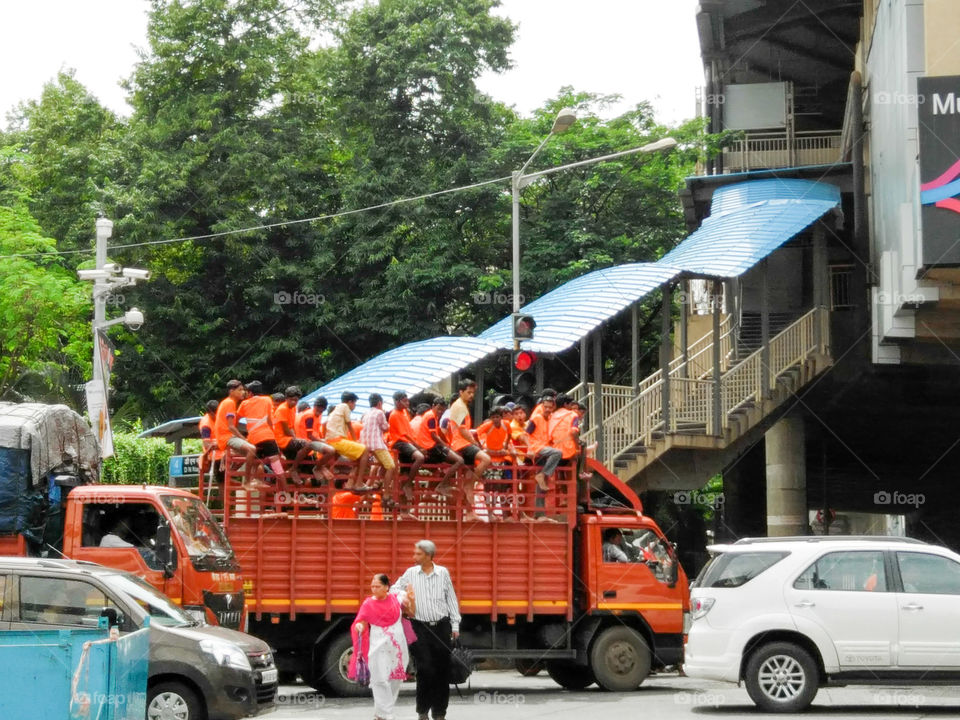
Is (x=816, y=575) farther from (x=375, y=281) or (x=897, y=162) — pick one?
(x=375, y=281)

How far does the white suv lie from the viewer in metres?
13.0

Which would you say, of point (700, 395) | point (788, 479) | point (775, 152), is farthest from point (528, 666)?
point (775, 152)

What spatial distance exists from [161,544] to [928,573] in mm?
7565

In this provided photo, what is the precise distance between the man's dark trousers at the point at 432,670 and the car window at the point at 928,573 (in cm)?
459

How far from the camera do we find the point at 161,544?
1355cm

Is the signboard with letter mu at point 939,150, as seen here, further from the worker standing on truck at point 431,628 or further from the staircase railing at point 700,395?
the worker standing on truck at point 431,628

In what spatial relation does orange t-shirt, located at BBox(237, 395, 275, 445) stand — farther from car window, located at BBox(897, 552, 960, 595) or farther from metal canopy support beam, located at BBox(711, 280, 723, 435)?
metal canopy support beam, located at BBox(711, 280, 723, 435)

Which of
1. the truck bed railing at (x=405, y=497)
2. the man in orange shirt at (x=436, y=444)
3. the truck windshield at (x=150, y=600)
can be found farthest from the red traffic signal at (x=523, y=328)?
the truck windshield at (x=150, y=600)

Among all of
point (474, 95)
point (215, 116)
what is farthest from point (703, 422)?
point (215, 116)

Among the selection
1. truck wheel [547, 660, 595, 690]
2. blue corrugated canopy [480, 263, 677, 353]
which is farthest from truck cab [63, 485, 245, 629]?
blue corrugated canopy [480, 263, 677, 353]

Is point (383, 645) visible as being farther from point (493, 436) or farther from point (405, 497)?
point (493, 436)

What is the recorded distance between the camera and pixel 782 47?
1359 inches

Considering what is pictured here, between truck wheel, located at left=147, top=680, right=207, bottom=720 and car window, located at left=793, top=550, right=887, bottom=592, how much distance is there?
5912mm

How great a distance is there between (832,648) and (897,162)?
427 inches
